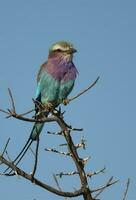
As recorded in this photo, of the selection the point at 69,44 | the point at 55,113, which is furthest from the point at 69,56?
the point at 55,113

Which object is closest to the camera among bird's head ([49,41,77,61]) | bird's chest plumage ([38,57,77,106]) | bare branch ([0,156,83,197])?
bare branch ([0,156,83,197])

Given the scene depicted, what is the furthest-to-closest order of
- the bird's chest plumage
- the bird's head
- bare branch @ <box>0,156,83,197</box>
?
the bird's head
the bird's chest plumage
bare branch @ <box>0,156,83,197</box>

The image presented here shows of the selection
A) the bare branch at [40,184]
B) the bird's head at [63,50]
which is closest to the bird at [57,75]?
the bird's head at [63,50]

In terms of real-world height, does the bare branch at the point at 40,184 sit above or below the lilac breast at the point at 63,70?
below

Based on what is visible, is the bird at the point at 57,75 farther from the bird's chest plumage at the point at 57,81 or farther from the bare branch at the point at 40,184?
the bare branch at the point at 40,184

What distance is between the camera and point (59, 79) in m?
6.23

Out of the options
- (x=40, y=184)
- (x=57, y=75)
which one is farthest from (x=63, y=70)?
(x=40, y=184)

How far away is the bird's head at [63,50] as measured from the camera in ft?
20.9

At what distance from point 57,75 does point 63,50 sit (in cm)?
38

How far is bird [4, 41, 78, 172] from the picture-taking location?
611cm

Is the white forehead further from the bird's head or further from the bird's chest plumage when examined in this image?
the bird's chest plumage

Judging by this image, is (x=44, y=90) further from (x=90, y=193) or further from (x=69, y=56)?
(x=90, y=193)

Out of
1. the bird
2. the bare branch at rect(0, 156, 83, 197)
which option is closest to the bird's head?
the bird

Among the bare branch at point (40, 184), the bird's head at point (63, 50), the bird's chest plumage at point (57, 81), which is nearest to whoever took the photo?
the bare branch at point (40, 184)
